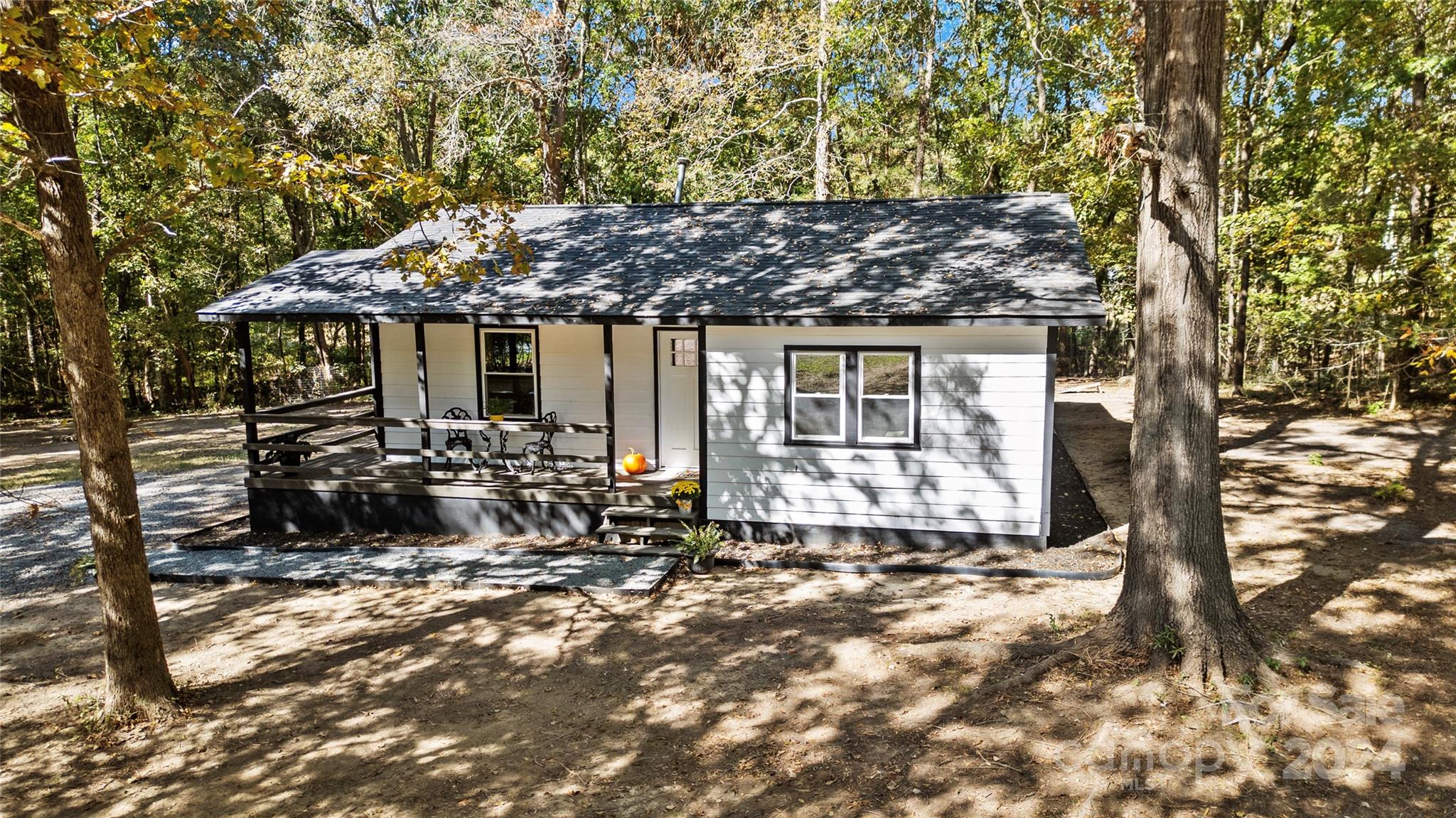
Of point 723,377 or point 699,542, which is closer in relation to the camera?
point 699,542

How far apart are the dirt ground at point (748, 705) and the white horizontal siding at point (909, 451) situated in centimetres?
103

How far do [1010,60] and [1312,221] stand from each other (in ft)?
40.0

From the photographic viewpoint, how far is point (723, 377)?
9.20 meters

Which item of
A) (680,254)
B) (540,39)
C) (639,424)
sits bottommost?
(639,424)

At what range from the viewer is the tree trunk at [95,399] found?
5012mm

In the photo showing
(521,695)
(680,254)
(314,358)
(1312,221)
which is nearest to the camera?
(521,695)

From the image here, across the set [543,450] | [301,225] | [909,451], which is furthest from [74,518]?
[301,225]

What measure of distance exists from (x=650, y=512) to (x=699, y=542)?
0.90 meters

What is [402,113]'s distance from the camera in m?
22.3

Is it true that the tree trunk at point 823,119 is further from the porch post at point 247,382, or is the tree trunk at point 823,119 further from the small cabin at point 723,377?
the porch post at point 247,382

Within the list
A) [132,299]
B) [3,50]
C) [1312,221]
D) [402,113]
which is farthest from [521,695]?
[132,299]

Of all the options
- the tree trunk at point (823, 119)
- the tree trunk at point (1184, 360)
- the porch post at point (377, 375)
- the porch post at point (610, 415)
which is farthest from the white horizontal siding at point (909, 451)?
the tree trunk at point (823, 119)

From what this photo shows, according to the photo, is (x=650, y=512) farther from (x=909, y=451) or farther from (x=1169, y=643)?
(x=1169, y=643)

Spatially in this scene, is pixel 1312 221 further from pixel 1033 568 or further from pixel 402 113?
pixel 402 113
